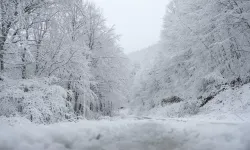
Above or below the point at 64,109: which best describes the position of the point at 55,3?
above

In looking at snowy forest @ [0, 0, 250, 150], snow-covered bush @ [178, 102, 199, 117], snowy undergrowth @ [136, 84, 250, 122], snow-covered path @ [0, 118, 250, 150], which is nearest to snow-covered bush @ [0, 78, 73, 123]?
snowy forest @ [0, 0, 250, 150]

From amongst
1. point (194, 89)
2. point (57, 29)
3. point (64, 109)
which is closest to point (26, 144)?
point (64, 109)

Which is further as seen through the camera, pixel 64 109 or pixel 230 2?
pixel 230 2

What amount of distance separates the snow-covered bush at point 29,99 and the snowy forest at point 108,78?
0.03m

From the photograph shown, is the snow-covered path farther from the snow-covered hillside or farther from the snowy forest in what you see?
the snow-covered hillside

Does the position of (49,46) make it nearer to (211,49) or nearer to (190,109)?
(190,109)

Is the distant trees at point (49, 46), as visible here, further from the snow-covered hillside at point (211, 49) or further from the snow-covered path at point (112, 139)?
the snow-covered hillside at point (211, 49)

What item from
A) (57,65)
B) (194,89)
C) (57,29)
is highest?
(57,29)

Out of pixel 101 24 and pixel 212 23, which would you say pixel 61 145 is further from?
pixel 101 24

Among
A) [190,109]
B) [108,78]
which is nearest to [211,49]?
[190,109]

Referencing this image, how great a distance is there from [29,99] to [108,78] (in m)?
10.9

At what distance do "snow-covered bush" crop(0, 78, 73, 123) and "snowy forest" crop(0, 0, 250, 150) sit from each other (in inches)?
1.2

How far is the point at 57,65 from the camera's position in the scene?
356 inches

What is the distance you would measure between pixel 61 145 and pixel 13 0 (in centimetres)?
526
